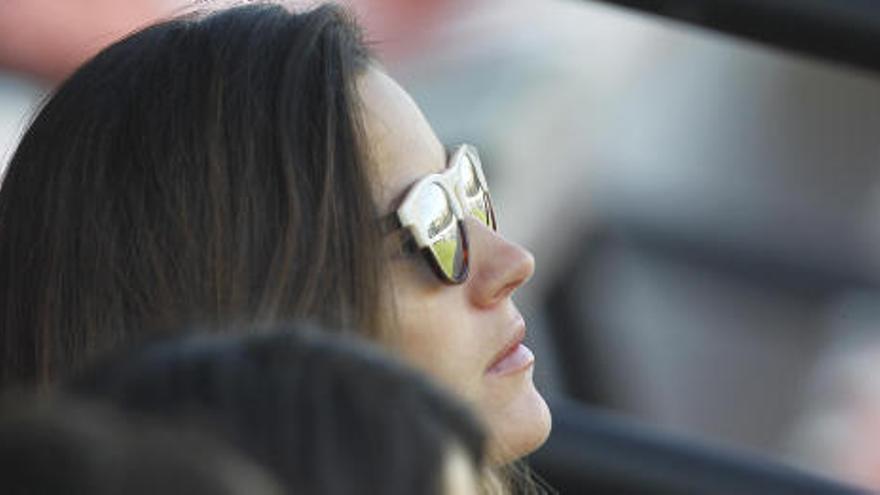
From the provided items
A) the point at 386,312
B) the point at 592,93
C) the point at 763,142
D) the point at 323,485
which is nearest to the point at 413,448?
the point at 323,485

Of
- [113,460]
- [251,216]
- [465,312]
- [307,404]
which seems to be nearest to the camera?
[113,460]

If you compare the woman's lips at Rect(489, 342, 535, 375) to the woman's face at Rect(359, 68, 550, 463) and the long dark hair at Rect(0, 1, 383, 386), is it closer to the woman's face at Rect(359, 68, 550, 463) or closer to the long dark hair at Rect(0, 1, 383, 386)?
the woman's face at Rect(359, 68, 550, 463)

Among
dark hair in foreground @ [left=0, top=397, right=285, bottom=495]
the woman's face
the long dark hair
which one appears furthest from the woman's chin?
dark hair in foreground @ [left=0, top=397, right=285, bottom=495]

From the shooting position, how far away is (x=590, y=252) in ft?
19.6

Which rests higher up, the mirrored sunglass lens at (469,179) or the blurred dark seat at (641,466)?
the mirrored sunglass lens at (469,179)

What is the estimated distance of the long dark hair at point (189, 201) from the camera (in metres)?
1.71

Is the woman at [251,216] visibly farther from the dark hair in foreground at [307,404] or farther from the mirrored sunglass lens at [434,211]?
the dark hair in foreground at [307,404]

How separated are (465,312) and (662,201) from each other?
4594 millimetres

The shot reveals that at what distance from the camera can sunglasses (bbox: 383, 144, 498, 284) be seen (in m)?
1.78

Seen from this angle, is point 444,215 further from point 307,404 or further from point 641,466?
point 307,404

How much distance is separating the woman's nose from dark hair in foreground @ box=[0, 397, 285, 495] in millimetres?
760

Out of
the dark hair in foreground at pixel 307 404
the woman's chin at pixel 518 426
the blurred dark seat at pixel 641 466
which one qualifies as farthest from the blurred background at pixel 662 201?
the dark hair in foreground at pixel 307 404

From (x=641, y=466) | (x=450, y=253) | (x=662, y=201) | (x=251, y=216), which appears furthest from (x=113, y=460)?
(x=662, y=201)

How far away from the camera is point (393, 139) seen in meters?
1.82
